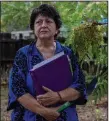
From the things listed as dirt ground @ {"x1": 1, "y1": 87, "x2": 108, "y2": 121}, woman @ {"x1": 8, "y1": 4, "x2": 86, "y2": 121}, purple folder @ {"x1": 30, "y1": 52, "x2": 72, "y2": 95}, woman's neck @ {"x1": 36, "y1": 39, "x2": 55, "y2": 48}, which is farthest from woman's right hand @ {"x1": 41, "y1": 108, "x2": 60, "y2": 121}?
dirt ground @ {"x1": 1, "y1": 87, "x2": 108, "y2": 121}

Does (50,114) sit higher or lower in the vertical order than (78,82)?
lower

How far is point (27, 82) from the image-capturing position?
2602 mm

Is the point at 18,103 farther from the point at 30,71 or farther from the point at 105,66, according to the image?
the point at 105,66

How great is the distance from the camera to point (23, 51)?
269 centimetres

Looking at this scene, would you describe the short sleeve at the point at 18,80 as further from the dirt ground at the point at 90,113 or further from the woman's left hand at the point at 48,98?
the dirt ground at the point at 90,113

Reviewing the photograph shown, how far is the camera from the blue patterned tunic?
260cm

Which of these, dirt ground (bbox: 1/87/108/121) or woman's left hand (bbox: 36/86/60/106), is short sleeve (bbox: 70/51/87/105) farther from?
dirt ground (bbox: 1/87/108/121)

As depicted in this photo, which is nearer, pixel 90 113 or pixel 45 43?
pixel 45 43

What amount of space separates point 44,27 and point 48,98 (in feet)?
1.61

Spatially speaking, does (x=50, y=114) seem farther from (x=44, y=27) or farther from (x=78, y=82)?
(x=44, y=27)

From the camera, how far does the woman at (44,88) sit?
254cm

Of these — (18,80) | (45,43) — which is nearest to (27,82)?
(18,80)

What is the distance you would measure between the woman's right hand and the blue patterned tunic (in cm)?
7

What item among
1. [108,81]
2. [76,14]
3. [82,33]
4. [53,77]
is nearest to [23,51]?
[53,77]
